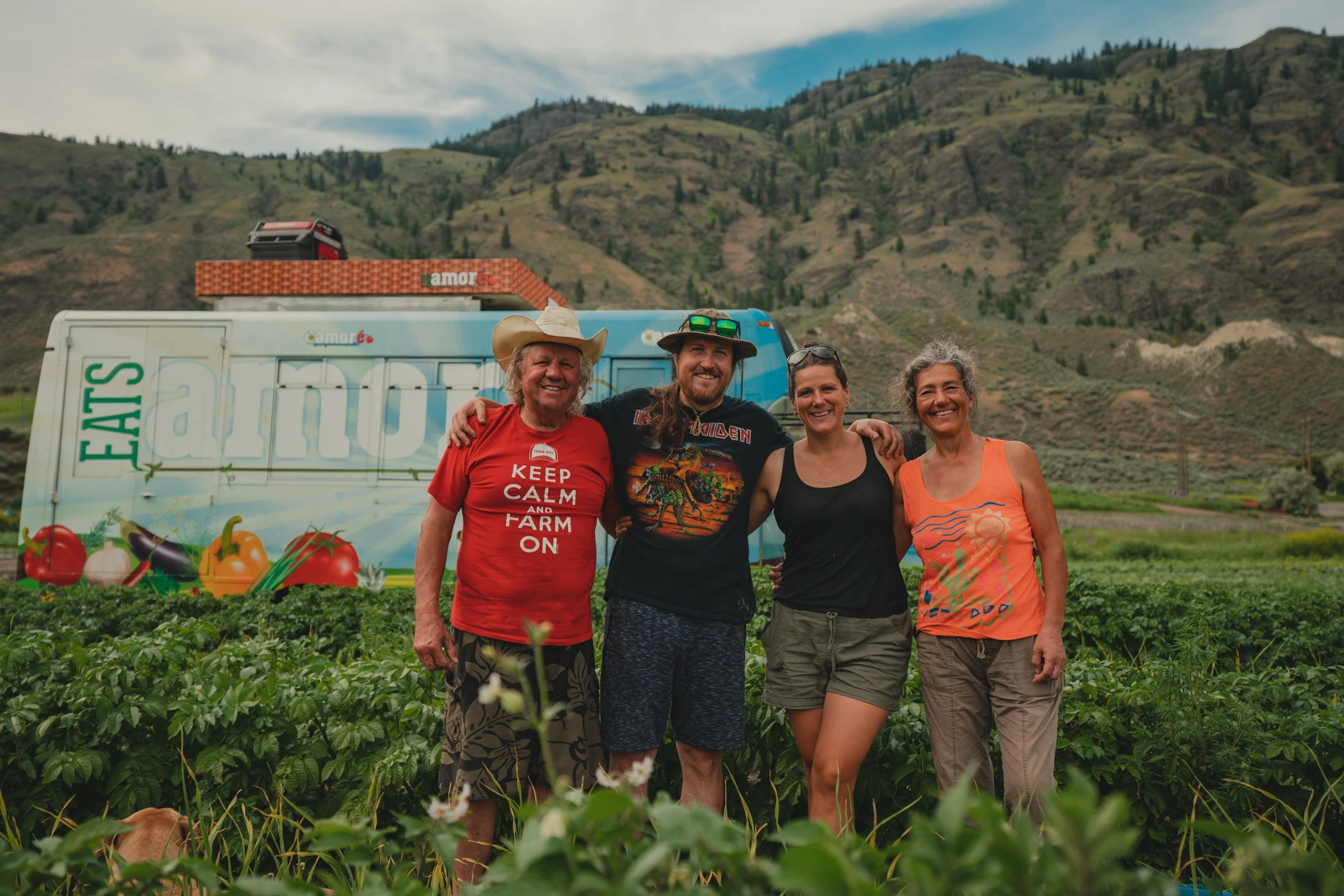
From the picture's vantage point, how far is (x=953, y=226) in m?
113

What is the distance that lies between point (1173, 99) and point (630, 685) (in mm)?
168054

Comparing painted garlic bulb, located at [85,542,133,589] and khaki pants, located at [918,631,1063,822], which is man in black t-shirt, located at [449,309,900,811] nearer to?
khaki pants, located at [918,631,1063,822]

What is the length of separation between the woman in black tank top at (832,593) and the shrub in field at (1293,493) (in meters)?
45.9

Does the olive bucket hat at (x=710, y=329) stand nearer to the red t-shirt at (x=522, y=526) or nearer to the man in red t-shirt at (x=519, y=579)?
the man in red t-shirt at (x=519, y=579)

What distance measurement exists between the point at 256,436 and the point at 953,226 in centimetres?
11662

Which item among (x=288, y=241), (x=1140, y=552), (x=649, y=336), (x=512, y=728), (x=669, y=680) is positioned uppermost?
(x=288, y=241)

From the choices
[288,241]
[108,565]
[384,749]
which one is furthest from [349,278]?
[384,749]

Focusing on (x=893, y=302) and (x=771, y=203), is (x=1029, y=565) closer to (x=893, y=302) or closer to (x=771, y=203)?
(x=893, y=302)

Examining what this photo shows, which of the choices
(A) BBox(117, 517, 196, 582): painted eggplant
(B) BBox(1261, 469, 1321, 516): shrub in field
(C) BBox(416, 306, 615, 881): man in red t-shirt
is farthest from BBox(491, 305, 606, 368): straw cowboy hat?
(B) BBox(1261, 469, 1321, 516): shrub in field

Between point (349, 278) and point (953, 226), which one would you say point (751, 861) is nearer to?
point (349, 278)

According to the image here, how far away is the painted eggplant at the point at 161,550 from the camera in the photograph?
8945 mm

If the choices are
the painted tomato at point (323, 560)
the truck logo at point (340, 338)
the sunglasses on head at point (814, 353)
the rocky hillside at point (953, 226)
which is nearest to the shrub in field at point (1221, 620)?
the sunglasses on head at point (814, 353)

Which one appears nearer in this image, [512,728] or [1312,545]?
[512,728]

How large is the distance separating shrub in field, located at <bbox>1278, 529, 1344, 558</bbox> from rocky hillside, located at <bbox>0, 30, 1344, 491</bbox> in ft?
86.3
